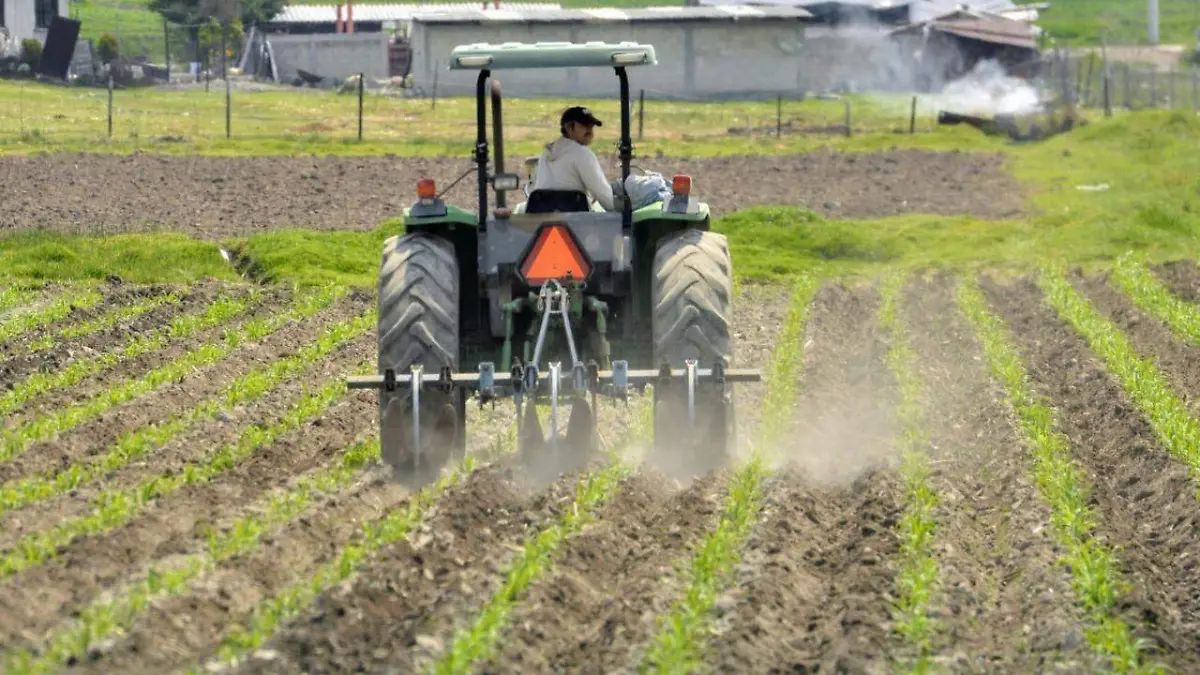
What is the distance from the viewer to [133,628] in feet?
22.5

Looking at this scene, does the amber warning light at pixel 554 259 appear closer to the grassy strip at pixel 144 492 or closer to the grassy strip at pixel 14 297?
the grassy strip at pixel 144 492

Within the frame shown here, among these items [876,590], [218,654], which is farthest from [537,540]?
[218,654]

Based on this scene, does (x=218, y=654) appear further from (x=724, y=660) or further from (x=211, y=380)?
(x=211, y=380)

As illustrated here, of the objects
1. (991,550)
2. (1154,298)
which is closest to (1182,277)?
(1154,298)

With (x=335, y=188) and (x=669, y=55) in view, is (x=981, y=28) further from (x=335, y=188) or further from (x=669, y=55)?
(x=335, y=188)

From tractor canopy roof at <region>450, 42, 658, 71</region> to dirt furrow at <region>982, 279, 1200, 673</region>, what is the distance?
136 inches

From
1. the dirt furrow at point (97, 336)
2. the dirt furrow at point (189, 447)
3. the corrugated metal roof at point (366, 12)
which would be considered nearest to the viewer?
the dirt furrow at point (189, 447)

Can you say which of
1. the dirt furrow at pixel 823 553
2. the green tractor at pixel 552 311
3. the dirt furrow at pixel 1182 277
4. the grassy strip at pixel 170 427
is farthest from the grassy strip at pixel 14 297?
the dirt furrow at pixel 1182 277

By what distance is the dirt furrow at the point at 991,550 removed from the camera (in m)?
7.36

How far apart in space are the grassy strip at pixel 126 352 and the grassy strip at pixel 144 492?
174 cm

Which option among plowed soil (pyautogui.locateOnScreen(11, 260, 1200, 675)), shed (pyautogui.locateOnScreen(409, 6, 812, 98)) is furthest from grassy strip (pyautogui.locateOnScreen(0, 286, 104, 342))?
shed (pyautogui.locateOnScreen(409, 6, 812, 98))

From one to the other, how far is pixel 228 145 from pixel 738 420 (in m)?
24.4

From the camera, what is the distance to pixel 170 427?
1121cm

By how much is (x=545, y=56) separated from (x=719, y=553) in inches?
129
